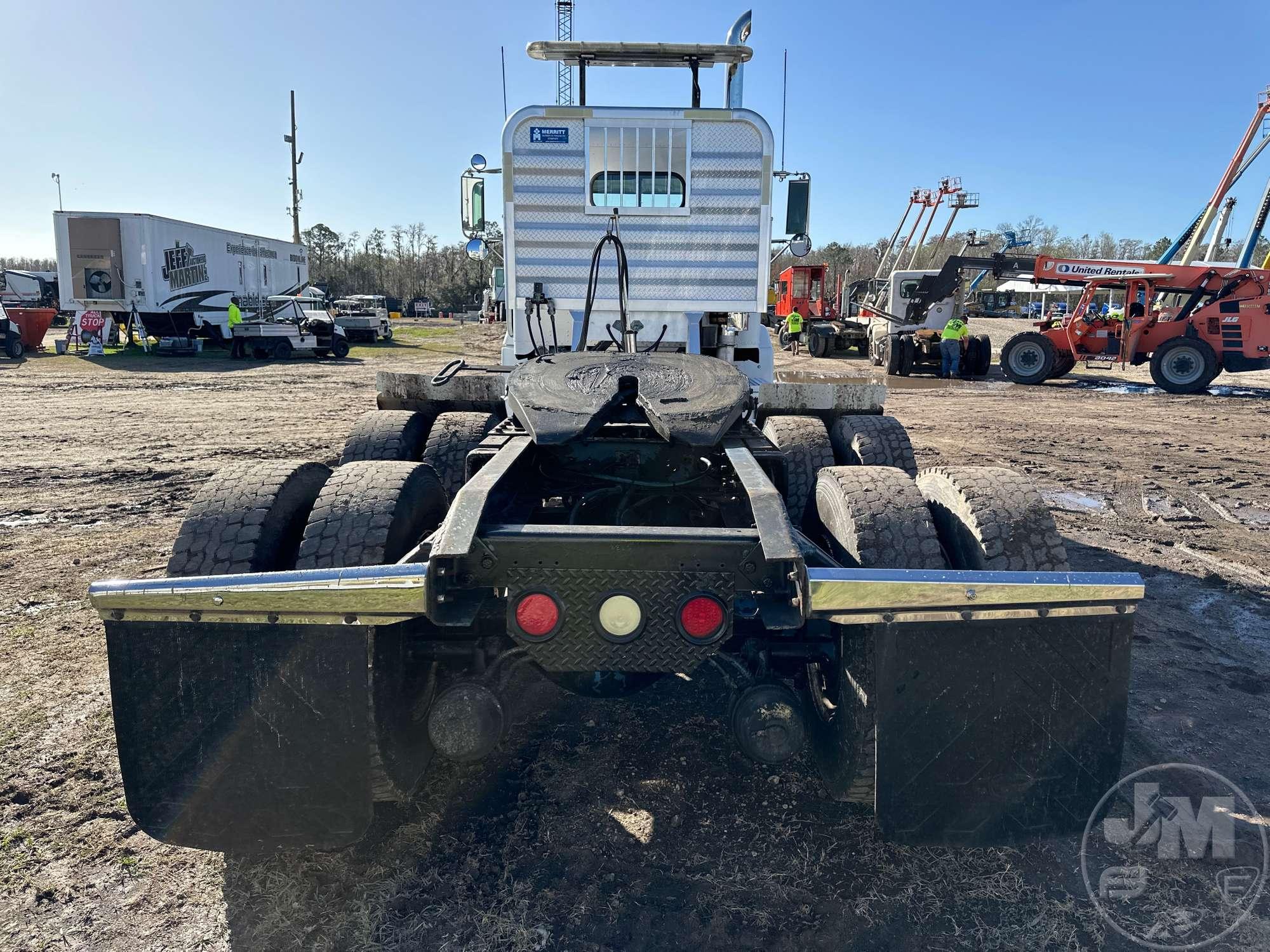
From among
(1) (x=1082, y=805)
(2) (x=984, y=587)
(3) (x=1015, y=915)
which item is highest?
(2) (x=984, y=587)

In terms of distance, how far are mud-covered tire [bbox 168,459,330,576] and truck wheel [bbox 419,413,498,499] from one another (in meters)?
1.72

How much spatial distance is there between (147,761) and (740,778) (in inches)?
76.6

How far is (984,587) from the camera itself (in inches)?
90.9

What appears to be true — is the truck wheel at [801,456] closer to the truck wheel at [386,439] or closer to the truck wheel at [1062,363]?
the truck wheel at [386,439]

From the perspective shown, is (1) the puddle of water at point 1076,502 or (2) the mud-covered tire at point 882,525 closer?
(2) the mud-covered tire at point 882,525

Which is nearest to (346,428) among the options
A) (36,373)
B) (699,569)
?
(699,569)

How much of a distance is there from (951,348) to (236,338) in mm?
19042

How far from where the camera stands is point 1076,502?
7.68 meters

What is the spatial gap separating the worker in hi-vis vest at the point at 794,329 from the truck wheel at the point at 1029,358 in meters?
8.23

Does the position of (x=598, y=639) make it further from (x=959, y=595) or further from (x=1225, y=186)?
(x=1225, y=186)

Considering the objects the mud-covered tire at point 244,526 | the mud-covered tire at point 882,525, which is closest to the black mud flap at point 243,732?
the mud-covered tire at point 244,526

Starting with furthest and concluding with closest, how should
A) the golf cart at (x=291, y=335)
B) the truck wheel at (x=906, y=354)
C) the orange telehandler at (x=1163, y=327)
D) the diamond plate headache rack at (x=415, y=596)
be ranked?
the golf cart at (x=291, y=335), the truck wheel at (x=906, y=354), the orange telehandler at (x=1163, y=327), the diamond plate headache rack at (x=415, y=596)

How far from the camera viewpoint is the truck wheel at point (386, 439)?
5008 millimetres

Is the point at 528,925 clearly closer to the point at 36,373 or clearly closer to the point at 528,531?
the point at 528,531
